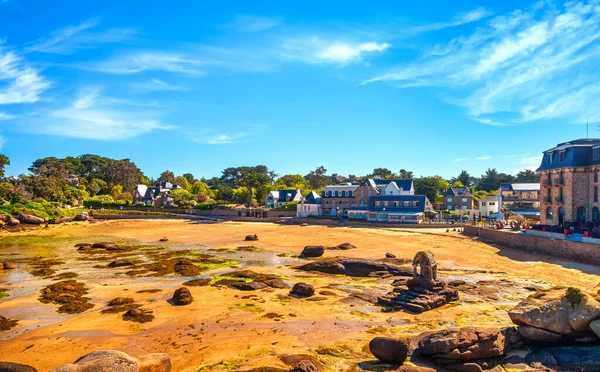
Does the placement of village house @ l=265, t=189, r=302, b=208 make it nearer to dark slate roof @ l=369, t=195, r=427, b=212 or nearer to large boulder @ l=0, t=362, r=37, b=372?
→ dark slate roof @ l=369, t=195, r=427, b=212

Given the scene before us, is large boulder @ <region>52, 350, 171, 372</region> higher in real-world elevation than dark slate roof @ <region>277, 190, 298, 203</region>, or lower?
lower

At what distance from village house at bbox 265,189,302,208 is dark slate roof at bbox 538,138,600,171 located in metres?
68.4

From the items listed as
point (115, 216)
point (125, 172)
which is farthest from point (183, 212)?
point (125, 172)

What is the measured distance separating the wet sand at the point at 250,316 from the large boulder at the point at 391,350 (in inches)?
32.3

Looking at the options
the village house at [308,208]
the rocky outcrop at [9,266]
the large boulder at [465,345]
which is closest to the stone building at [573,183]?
the large boulder at [465,345]

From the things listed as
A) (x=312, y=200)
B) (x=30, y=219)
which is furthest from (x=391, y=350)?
(x=30, y=219)

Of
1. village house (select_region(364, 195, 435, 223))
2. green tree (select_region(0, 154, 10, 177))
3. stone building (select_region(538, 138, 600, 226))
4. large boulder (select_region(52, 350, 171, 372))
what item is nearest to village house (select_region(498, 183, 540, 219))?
village house (select_region(364, 195, 435, 223))

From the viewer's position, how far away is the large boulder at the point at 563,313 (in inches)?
588

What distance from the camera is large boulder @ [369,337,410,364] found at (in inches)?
573

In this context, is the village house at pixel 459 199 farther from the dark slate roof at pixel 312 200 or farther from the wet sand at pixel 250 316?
the wet sand at pixel 250 316

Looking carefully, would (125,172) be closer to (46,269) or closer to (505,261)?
(46,269)

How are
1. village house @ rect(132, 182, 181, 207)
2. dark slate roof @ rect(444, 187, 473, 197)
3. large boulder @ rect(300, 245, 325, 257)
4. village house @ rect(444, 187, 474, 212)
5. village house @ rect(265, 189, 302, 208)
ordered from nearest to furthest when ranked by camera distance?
large boulder @ rect(300, 245, 325, 257) < village house @ rect(444, 187, 474, 212) < dark slate roof @ rect(444, 187, 473, 197) < village house @ rect(265, 189, 302, 208) < village house @ rect(132, 182, 181, 207)

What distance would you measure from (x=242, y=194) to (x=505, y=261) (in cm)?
9182

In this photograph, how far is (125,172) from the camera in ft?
475
